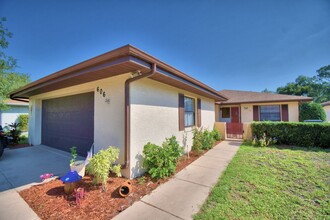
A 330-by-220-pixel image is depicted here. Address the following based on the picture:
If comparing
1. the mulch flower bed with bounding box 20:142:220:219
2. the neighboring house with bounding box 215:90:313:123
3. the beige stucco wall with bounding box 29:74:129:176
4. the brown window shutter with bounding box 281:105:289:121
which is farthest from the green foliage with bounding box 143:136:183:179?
the brown window shutter with bounding box 281:105:289:121

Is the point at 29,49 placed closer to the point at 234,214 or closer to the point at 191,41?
the point at 191,41

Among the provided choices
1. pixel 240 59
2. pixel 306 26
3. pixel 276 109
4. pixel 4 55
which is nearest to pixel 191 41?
pixel 240 59

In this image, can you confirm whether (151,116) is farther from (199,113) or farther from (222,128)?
(222,128)

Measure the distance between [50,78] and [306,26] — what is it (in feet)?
38.6

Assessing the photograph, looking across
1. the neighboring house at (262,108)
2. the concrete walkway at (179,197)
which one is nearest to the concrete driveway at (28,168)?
the concrete walkway at (179,197)

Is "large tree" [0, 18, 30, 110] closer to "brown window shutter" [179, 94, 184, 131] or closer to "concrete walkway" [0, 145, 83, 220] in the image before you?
"concrete walkway" [0, 145, 83, 220]

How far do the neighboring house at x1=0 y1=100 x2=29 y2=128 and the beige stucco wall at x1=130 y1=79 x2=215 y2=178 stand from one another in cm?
1647

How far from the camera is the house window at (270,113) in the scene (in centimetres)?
1267

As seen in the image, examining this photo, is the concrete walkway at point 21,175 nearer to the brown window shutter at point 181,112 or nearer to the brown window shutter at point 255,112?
the brown window shutter at point 181,112

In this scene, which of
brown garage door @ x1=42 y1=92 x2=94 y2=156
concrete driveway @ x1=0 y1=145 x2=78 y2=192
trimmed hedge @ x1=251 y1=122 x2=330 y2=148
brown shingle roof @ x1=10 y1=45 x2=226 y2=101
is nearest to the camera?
brown shingle roof @ x1=10 y1=45 x2=226 y2=101

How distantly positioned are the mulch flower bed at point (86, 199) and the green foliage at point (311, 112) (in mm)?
14303

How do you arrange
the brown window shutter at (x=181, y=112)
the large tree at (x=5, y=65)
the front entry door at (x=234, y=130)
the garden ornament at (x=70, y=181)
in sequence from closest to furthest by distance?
the garden ornament at (x=70, y=181), the brown window shutter at (x=181, y=112), the large tree at (x=5, y=65), the front entry door at (x=234, y=130)

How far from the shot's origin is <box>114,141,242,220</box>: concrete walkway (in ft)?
7.91

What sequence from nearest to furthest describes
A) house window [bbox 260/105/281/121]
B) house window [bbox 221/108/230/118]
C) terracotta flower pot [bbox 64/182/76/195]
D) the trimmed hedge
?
terracotta flower pot [bbox 64/182/76/195]
the trimmed hedge
house window [bbox 260/105/281/121]
house window [bbox 221/108/230/118]
